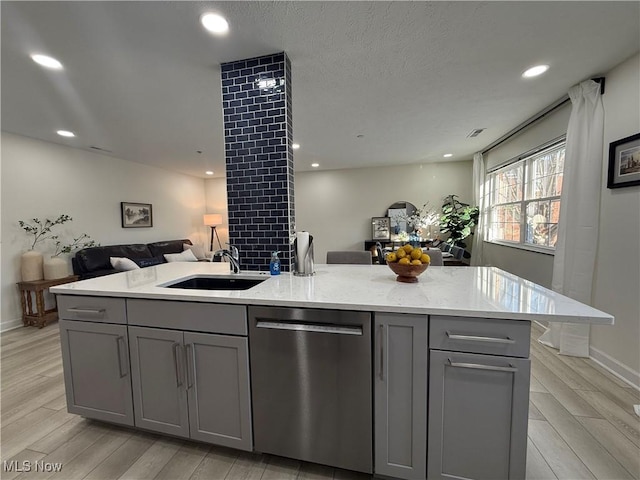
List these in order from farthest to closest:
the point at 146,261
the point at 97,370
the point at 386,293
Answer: the point at 146,261 < the point at 97,370 < the point at 386,293

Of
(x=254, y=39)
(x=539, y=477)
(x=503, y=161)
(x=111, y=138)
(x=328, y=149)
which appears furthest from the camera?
(x=328, y=149)

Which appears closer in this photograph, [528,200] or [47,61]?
[47,61]

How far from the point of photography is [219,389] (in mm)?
1412

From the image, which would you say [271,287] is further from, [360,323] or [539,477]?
[539,477]

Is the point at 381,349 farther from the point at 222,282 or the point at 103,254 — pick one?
the point at 103,254

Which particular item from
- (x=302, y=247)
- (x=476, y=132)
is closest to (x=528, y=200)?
(x=476, y=132)

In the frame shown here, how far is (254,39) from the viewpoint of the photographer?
176 cm

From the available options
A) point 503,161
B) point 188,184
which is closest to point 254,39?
point 503,161

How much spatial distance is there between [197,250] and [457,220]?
5271mm

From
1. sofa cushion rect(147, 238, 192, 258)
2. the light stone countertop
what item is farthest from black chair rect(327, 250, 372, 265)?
sofa cushion rect(147, 238, 192, 258)

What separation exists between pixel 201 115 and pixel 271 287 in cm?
240

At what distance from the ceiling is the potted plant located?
189 centimetres

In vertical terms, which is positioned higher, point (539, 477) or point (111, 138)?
point (111, 138)

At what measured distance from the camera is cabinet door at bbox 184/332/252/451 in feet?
4.51
